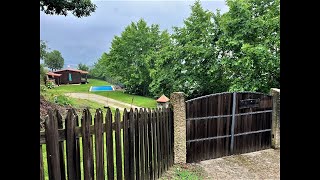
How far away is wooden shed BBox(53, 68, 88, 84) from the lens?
2762 centimetres

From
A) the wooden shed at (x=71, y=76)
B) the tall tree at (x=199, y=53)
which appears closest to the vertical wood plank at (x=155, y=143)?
the tall tree at (x=199, y=53)

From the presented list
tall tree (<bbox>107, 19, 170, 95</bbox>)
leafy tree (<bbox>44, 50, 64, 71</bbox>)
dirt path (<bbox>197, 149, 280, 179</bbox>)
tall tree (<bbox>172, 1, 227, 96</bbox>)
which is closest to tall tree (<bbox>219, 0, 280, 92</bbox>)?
tall tree (<bbox>172, 1, 227, 96</bbox>)

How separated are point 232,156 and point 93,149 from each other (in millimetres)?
4683

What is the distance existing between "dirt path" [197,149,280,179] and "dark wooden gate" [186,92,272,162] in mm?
231

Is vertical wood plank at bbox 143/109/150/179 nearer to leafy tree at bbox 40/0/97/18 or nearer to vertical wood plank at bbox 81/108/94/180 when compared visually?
vertical wood plank at bbox 81/108/94/180

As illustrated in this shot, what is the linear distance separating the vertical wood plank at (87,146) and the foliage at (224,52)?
27.3ft

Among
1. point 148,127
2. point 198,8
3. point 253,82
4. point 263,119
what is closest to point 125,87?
point 198,8

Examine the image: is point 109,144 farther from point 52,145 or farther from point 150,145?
point 150,145

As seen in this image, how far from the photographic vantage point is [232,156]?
22.5 feet

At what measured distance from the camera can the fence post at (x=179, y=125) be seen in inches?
230

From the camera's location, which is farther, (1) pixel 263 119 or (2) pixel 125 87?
(2) pixel 125 87

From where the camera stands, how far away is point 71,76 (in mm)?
28266

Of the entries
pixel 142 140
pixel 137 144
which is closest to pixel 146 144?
pixel 142 140
